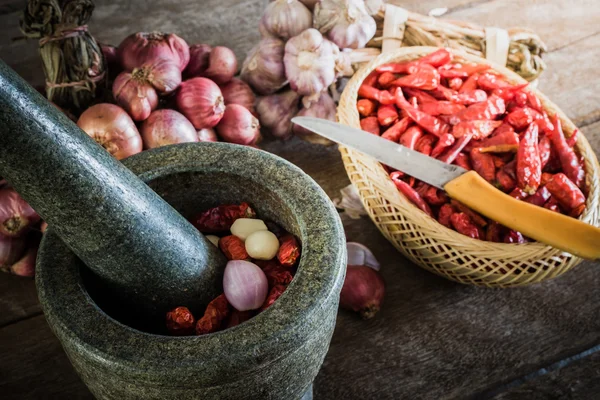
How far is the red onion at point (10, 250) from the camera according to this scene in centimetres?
106

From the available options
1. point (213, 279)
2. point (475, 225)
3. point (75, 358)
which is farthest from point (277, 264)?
point (475, 225)

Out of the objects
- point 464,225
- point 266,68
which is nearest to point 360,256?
point 464,225

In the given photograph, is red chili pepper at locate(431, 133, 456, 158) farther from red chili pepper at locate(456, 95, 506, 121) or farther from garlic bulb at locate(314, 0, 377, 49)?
garlic bulb at locate(314, 0, 377, 49)

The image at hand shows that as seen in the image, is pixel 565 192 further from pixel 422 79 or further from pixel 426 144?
pixel 422 79

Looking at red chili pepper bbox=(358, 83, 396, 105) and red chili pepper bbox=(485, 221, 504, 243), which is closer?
red chili pepper bbox=(485, 221, 504, 243)

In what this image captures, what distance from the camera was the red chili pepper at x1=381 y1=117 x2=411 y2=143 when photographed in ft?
4.12

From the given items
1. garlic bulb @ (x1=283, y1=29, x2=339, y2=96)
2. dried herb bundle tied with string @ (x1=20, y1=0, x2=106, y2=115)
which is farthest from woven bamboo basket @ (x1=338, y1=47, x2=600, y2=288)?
dried herb bundle tied with string @ (x1=20, y1=0, x2=106, y2=115)

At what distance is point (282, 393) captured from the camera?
0.71 meters

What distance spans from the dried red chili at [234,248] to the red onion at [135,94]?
49cm

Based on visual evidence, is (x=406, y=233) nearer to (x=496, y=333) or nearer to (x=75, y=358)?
(x=496, y=333)

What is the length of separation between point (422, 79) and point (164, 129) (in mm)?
625

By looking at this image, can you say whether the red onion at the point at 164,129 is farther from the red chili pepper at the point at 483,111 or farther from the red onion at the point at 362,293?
the red chili pepper at the point at 483,111

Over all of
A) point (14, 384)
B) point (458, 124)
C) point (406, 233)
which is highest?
point (458, 124)

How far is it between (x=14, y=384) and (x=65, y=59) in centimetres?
68
